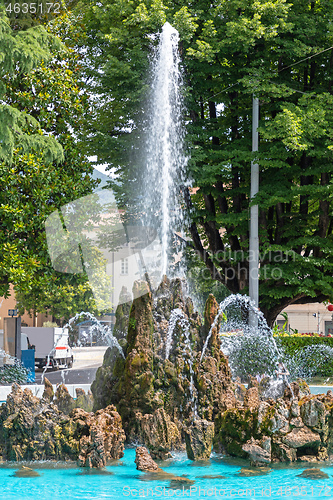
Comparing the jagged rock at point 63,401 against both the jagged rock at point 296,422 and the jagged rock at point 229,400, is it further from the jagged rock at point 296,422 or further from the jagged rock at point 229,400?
the jagged rock at point 296,422

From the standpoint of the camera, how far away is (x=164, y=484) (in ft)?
21.5

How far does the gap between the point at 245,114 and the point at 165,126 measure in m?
2.85

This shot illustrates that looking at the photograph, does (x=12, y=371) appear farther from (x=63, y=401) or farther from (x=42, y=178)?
(x=63, y=401)

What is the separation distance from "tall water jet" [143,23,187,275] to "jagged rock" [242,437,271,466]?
30.9 ft

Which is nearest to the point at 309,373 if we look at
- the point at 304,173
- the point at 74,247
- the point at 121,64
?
the point at 304,173

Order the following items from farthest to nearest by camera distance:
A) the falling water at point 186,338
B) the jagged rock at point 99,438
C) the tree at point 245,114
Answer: the tree at point 245,114 → the falling water at point 186,338 → the jagged rock at point 99,438

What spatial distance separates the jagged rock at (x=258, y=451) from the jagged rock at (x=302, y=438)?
1.05ft

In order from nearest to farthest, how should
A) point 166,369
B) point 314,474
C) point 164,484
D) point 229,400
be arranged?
point 164,484, point 314,474, point 229,400, point 166,369

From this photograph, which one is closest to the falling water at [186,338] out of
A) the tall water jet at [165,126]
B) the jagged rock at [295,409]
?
the jagged rock at [295,409]

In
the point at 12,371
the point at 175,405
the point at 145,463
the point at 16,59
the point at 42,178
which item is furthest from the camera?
the point at 42,178

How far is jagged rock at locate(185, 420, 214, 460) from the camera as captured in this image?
7.84m

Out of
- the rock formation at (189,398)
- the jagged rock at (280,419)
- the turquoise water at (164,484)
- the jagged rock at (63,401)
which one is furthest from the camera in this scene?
the jagged rock at (63,401)

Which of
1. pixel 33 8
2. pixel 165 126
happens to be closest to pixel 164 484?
pixel 165 126

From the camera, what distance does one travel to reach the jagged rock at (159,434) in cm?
794
